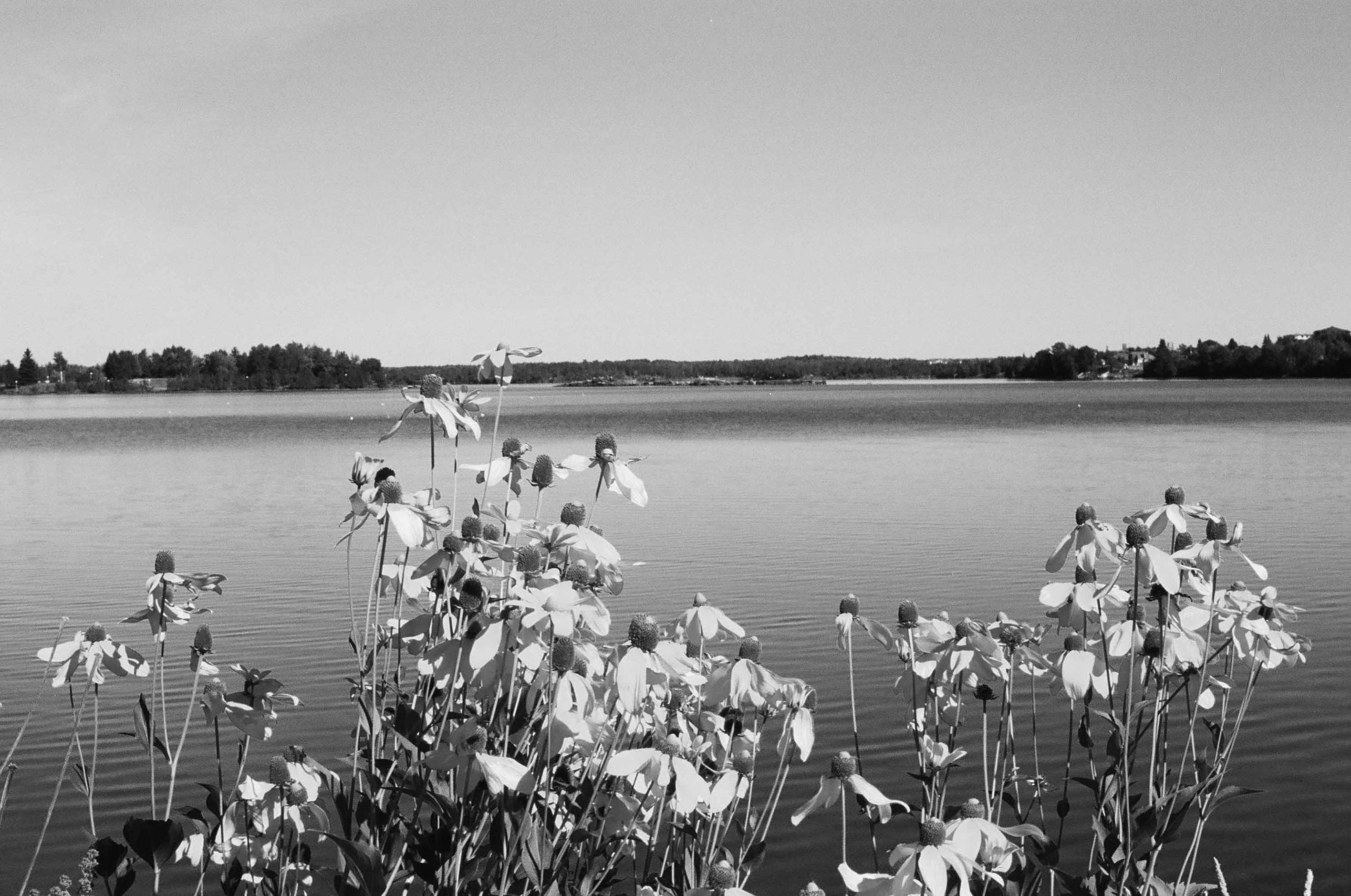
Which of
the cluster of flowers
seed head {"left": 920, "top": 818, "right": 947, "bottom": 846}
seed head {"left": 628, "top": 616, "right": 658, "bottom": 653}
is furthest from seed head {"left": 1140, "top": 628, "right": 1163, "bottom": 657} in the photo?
seed head {"left": 628, "top": 616, "right": 658, "bottom": 653}

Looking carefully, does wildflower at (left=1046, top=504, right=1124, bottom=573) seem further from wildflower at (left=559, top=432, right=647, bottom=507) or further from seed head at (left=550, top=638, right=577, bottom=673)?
seed head at (left=550, top=638, right=577, bottom=673)

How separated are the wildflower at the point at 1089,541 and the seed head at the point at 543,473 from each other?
136cm

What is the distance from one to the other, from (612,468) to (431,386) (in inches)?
19.8

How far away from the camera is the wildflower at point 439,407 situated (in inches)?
118

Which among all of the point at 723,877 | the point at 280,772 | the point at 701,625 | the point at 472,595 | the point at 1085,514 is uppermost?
the point at 1085,514

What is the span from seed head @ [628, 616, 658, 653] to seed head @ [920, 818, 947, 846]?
692 mm

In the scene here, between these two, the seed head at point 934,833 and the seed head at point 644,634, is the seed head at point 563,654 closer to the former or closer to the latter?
the seed head at point 644,634

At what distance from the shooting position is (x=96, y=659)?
3223mm

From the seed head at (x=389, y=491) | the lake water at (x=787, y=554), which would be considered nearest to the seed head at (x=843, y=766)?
the seed head at (x=389, y=491)

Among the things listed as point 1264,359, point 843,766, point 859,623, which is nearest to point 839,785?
point 843,766

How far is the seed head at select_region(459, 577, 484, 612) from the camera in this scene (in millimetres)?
2768

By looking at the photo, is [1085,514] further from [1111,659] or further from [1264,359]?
[1264,359]

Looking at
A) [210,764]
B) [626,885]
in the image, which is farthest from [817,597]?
[626,885]

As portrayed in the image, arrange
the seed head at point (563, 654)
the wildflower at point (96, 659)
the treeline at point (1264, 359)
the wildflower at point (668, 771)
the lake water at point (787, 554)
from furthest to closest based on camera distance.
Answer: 1. the treeline at point (1264, 359)
2. the lake water at point (787, 554)
3. the wildflower at point (96, 659)
4. the wildflower at point (668, 771)
5. the seed head at point (563, 654)
